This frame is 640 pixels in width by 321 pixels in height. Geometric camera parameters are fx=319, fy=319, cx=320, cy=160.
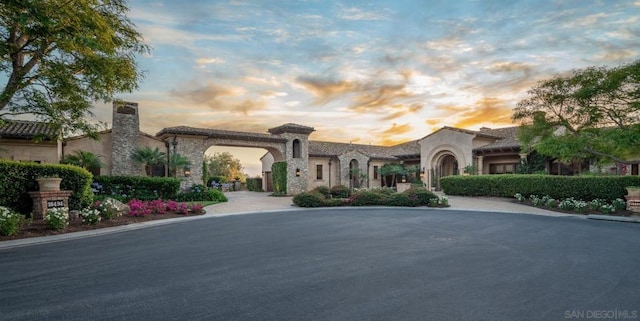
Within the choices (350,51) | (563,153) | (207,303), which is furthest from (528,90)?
(207,303)

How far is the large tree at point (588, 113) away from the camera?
1363 centimetres

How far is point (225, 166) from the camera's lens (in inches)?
2041

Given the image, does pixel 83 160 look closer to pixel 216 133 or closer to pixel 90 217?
pixel 216 133

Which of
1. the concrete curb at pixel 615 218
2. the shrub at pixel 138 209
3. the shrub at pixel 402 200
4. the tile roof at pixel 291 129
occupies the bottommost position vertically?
the concrete curb at pixel 615 218

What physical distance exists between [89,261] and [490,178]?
71.6 feet

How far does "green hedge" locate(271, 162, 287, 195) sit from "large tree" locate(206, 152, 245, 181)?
966 inches

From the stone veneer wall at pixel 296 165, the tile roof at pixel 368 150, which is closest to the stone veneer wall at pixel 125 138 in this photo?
the stone veneer wall at pixel 296 165

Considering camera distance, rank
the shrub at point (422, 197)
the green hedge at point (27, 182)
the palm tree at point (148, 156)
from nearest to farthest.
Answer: the green hedge at point (27, 182), the shrub at point (422, 197), the palm tree at point (148, 156)

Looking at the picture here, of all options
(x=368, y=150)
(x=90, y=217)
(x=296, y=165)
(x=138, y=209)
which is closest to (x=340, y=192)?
(x=296, y=165)

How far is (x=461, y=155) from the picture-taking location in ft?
91.6

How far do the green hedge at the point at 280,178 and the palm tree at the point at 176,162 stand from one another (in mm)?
7841

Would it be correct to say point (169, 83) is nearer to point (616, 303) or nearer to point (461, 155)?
point (616, 303)

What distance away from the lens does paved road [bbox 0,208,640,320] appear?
380cm

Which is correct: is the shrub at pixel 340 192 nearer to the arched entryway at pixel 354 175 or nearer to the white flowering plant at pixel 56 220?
the arched entryway at pixel 354 175
